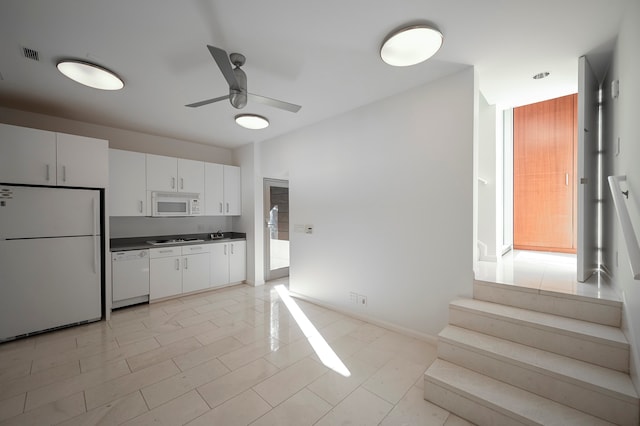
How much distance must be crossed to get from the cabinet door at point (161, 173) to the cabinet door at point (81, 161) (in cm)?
77

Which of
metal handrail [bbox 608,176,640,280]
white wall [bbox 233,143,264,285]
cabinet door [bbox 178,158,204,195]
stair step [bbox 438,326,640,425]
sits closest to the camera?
metal handrail [bbox 608,176,640,280]

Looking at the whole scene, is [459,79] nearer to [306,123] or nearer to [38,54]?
[306,123]

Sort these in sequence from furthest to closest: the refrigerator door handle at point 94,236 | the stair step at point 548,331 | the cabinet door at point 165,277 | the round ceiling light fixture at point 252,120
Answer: the cabinet door at point 165,277, the round ceiling light fixture at point 252,120, the refrigerator door handle at point 94,236, the stair step at point 548,331

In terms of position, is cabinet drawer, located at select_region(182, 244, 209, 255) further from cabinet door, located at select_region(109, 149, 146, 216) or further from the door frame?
the door frame

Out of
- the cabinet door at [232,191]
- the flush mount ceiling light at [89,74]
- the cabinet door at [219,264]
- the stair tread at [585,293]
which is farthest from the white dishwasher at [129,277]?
the stair tread at [585,293]

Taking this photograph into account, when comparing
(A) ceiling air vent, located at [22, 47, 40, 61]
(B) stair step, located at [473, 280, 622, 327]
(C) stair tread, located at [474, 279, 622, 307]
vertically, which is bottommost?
(B) stair step, located at [473, 280, 622, 327]

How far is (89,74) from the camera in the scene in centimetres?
237

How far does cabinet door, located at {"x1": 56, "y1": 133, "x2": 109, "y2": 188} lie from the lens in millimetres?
3059

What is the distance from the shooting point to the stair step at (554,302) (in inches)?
73.9

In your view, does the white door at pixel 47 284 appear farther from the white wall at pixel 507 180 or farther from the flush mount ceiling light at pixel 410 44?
the white wall at pixel 507 180

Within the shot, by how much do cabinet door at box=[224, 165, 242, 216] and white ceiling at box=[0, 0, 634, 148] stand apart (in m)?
1.90

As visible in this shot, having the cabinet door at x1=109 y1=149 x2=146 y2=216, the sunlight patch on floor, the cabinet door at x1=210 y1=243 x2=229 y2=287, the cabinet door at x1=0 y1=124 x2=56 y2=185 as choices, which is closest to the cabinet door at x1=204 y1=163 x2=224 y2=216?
the cabinet door at x1=210 y1=243 x2=229 y2=287

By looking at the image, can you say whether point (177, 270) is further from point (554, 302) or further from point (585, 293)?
point (585, 293)

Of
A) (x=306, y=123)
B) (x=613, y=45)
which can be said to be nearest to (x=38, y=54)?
(x=306, y=123)
